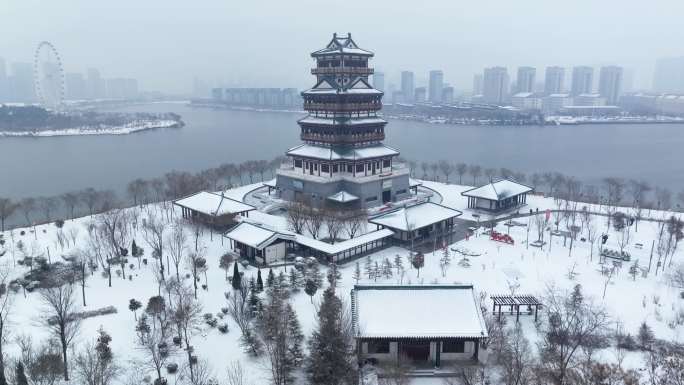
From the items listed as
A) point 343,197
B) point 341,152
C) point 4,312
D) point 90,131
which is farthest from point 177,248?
point 90,131

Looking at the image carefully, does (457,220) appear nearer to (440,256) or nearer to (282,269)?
(440,256)

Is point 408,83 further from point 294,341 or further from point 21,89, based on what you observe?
point 294,341

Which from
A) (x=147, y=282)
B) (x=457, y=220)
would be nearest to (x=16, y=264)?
(x=147, y=282)

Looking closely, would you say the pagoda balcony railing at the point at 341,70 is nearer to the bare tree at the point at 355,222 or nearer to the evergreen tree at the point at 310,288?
the bare tree at the point at 355,222

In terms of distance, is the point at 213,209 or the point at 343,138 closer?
the point at 213,209

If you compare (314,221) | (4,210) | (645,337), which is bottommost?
(645,337)

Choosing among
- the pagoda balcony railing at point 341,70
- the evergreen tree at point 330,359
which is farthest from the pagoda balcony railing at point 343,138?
the evergreen tree at point 330,359

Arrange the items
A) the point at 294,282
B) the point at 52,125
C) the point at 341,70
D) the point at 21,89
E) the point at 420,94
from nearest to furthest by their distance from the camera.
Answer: the point at 294,282, the point at 341,70, the point at 52,125, the point at 420,94, the point at 21,89
